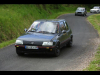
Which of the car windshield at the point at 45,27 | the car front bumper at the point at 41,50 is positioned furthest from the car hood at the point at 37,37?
the car windshield at the point at 45,27

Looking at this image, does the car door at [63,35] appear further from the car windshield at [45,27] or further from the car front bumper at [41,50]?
the car front bumper at [41,50]

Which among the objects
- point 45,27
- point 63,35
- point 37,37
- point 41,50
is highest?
point 45,27

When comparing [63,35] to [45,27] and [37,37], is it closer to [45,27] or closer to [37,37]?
[45,27]

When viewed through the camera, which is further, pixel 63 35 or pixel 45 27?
pixel 63 35

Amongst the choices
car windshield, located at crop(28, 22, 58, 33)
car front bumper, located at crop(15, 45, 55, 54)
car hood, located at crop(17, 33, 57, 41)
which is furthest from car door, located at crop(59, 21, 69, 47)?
car front bumper, located at crop(15, 45, 55, 54)

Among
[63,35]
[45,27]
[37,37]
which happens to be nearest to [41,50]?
[37,37]

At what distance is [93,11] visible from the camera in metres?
55.4

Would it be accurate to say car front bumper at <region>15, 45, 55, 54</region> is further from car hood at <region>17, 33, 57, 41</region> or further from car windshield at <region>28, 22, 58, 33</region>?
car windshield at <region>28, 22, 58, 33</region>

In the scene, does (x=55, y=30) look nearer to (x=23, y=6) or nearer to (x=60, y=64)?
(x=60, y=64)

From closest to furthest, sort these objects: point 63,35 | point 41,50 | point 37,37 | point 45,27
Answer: point 41,50 < point 37,37 < point 45,27 < point 63,35

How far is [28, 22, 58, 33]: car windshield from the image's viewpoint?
1143cm

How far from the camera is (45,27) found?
11578 mm

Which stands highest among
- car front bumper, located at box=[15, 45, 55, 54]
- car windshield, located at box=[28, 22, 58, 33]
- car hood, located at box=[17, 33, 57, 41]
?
car windshield, located at box=[28, 22, 58, 33]
